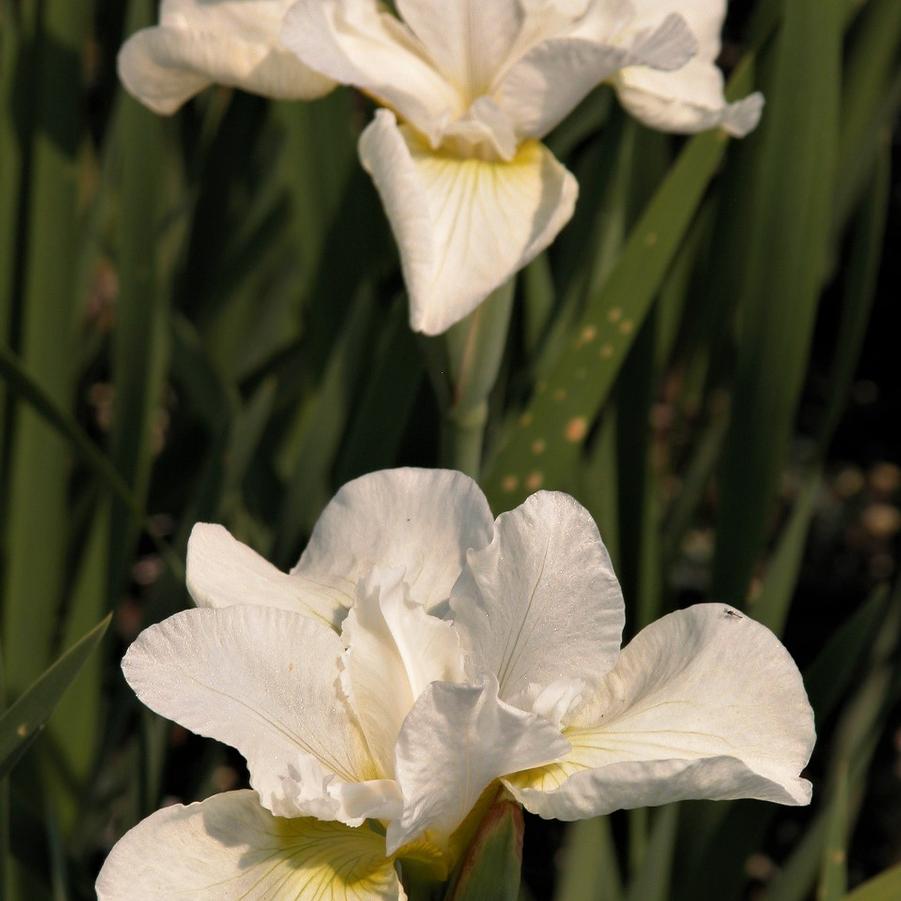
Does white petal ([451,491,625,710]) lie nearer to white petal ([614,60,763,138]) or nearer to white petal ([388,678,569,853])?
white petal ([388,678,569,853])

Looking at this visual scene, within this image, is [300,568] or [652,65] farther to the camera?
[652,65]

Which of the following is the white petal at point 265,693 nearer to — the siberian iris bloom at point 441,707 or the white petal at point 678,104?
the siberian iris bloom at point 441,707

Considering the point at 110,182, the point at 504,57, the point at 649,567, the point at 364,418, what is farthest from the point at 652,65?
the point at 110,182

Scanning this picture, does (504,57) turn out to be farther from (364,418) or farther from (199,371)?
(199,371)

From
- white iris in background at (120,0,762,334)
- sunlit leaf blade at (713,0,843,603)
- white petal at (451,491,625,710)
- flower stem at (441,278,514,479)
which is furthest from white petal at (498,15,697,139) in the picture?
white petal at (451,491,625,710)

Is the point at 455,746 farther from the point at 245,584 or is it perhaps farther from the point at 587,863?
the point at 587,863

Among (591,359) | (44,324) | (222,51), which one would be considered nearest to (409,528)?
(591,359)
